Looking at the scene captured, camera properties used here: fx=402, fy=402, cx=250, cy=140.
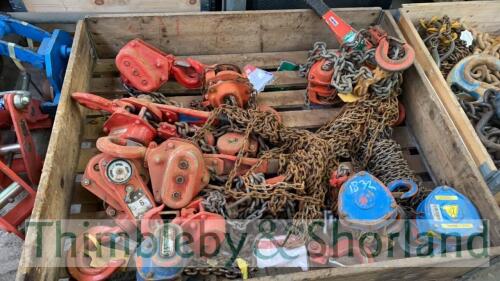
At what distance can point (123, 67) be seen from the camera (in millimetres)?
2383

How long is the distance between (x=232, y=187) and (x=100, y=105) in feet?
2.78

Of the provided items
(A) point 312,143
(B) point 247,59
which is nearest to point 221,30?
(B) point 247,59

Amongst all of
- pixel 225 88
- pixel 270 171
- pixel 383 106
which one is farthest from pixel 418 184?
pixel 225 88

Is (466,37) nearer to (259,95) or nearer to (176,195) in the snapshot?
(259,95)

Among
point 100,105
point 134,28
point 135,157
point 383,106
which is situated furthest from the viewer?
point 134,28

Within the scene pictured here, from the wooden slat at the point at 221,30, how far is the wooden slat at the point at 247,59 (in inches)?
1.7

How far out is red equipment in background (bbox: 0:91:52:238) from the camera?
6.73 feet

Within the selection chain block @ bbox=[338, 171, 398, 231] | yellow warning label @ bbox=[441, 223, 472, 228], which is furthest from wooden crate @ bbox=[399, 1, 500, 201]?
Result: chain block @ bbox=[338, 171, 398, 231]

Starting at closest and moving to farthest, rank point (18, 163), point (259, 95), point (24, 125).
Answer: point (24, 125) → point (18, 163) → point (259, 95)

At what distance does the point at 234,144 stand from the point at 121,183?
0.62 metres

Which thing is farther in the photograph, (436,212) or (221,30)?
(221,30)

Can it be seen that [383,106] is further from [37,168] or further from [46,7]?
[46,7]

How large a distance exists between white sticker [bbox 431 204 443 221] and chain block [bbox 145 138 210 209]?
1134 mm

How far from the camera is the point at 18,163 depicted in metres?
2.28
